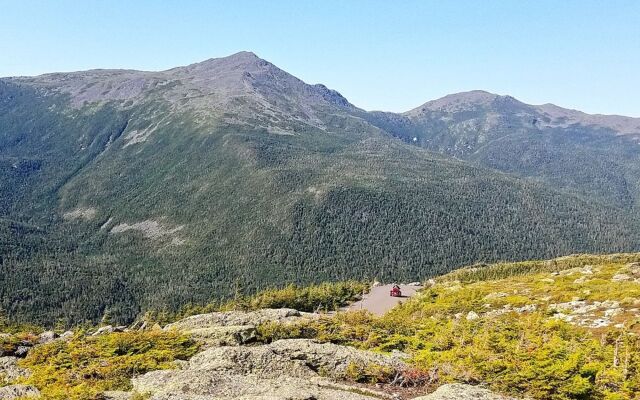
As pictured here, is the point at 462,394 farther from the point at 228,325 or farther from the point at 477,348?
the point at 228,325

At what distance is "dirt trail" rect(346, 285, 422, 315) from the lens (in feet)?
308

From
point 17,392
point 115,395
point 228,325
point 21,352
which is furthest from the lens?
point 228,325

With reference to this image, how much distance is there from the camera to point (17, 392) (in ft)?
104

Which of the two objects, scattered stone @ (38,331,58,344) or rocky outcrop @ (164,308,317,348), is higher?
rocky outcrop @ (164,308,317,348)

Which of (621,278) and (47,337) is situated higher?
(621,278)

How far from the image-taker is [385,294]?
11206cm

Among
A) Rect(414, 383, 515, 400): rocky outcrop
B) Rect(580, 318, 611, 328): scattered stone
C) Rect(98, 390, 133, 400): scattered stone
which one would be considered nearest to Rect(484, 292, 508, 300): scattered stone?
Rect(580, 318, 611, 328): scattered stone

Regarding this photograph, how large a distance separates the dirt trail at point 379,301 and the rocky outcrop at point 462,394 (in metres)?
54.3

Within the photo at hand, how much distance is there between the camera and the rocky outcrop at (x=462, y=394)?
2938cm

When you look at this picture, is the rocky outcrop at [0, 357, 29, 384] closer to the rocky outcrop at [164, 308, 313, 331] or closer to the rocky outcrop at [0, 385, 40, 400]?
the rocky outcrop at [0, 385, 40, 400]

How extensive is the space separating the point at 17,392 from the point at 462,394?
28.8m

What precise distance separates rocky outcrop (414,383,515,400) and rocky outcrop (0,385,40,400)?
2515cm

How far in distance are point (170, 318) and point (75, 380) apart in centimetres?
4989

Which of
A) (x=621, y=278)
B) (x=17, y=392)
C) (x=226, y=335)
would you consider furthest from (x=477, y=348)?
(x=621, y=278)
